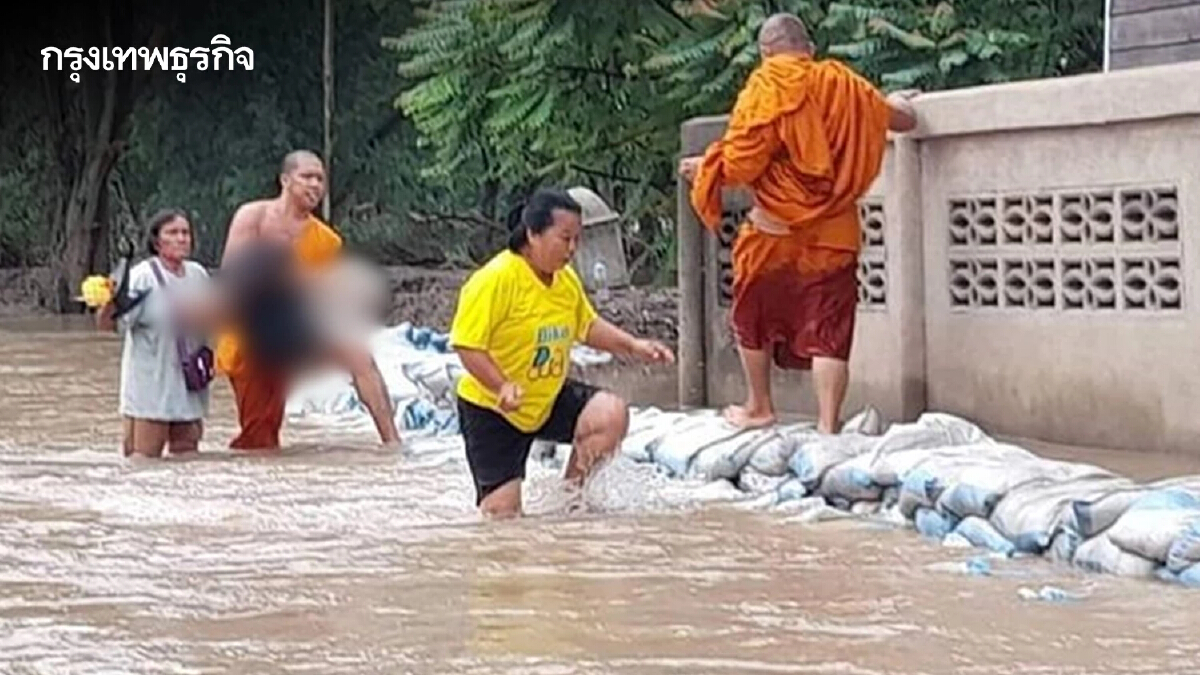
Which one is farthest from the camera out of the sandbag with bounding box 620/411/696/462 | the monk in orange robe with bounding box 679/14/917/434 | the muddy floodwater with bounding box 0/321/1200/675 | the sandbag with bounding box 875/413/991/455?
the sandbag with bounding box 620/411/696/462

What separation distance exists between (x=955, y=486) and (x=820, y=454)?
113 cm

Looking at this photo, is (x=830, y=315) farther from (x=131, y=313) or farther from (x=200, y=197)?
(x=200, y=197)

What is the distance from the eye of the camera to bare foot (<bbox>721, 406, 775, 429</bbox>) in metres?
9.97

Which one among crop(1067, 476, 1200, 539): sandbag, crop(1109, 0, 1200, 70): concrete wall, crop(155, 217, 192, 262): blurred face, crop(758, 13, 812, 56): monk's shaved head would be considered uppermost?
crop(1109, 0, 1200, 70): concrete wall

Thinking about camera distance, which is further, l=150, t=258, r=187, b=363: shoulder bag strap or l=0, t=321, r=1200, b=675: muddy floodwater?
l=150, t=258, r=187, b=363: shoulder bag strap

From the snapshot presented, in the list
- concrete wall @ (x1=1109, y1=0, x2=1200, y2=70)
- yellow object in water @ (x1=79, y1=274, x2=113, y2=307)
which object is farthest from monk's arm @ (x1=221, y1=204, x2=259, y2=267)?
concrete wall @ (x1=1109, y1=0, x2=1200, y2=70)

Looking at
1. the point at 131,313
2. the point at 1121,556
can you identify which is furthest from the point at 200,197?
the point at 1121,556

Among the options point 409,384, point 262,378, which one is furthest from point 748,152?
point 409,384

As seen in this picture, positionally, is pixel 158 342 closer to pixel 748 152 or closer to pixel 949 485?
pixel 748 152

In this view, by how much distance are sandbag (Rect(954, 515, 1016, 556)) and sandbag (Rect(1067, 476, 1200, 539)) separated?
0.89ft

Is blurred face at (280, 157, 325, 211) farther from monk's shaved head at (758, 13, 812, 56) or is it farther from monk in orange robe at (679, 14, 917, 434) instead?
monk's shaved head at (758, 13, 812, 56)

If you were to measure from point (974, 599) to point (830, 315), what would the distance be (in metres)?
3.51

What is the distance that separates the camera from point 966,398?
1043cm

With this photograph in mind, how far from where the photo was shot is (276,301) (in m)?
10.7
